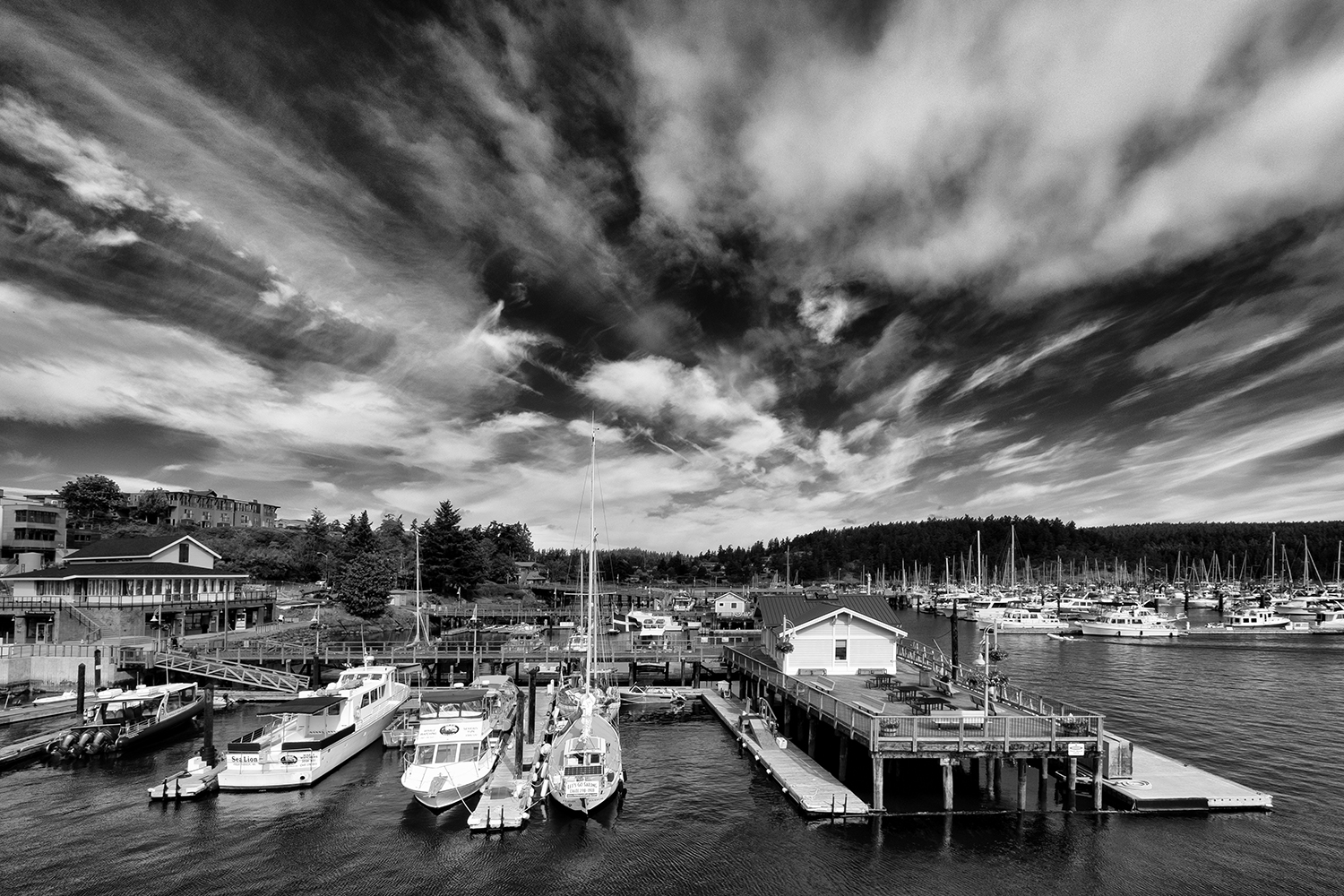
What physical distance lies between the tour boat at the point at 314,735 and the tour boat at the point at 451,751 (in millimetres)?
4249

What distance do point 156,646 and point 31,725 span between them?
43.2ft

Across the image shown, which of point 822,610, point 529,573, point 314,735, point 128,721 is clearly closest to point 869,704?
point 822,610

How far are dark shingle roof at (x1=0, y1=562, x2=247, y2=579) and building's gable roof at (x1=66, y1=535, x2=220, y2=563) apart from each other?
2376mm

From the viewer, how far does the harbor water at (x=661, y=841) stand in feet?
79.2

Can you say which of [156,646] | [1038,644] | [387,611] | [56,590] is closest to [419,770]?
[156,646]

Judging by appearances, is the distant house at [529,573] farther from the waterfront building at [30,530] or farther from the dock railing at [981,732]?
the dock railing at [981,732]

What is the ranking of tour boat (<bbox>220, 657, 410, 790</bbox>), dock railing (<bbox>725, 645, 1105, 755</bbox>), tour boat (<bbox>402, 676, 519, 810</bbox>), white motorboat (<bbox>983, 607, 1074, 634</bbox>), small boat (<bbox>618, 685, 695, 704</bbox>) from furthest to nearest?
white motorboat (<bbox>983, 607, 1074, 634</bbox>) → small boat (<bbox>618, 685, 695, 704</bbox>) → tour boat (<bbox>220, 657, 410, 790</bbox>) → tour boat (<bbox>402, 676, 519, 810</bbox>) → dock railing (<bbox>725, 645, 1105, 755</bbox>)

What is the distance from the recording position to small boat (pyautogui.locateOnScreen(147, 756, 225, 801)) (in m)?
31.2

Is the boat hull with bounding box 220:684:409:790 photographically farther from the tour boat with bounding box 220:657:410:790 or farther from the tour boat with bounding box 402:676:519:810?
the tour boat with bounding box 402:676:519:810

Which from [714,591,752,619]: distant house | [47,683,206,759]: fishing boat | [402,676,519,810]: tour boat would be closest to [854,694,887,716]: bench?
[402,676,519,810]: tour boat

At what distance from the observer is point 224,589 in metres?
72.2

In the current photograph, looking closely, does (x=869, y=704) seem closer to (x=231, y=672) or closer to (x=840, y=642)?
A: (x=840, y=642)

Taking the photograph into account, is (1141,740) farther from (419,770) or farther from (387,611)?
(387,611)

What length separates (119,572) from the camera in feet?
208
